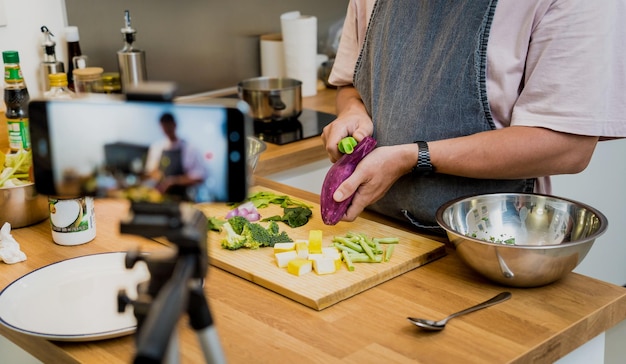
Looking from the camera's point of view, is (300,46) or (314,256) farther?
(300,46)

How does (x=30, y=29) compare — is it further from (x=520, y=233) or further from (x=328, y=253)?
(x=520, y=233)

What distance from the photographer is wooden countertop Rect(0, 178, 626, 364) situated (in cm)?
106

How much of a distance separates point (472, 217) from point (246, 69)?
1572mm

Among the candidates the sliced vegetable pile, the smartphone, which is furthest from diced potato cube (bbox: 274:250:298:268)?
the smartphone

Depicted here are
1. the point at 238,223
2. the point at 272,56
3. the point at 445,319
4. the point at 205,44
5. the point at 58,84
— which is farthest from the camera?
the point at 272,56

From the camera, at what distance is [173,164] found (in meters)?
0.67

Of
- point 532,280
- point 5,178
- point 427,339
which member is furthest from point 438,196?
point 5,178

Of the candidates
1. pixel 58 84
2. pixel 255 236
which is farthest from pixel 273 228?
pixel 58 84

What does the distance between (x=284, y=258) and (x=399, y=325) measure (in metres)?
0.27

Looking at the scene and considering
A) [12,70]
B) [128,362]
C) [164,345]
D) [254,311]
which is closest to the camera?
[164,345]

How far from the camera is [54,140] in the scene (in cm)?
69

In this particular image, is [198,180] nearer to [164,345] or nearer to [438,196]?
[164,345]

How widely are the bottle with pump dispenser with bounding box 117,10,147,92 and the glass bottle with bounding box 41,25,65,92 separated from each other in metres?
0.18

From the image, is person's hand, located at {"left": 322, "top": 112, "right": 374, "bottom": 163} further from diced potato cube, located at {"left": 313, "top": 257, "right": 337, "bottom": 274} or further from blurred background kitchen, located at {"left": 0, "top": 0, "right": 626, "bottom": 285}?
blurred background kitchen, located at {"left": 0, "top": 0, "right": 626, "bottom": 285}
